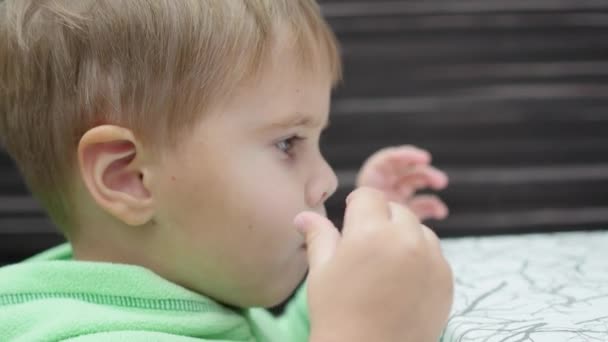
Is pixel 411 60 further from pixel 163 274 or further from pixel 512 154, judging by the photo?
pixel 163 274

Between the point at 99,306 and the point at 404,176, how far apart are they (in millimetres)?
549

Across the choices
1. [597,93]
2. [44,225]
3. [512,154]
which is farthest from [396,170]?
[44,225]

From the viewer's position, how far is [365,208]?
2.24 feet

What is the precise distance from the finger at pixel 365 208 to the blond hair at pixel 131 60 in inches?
6.7

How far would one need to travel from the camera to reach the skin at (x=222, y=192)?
772 millimetres

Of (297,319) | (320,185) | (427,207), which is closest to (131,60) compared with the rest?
(320,185)

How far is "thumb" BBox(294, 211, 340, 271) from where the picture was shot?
67cm

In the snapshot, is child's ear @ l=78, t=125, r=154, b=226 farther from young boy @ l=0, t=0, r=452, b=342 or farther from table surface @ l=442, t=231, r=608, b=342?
table surface @ l=442, t=231, r=608, b=342

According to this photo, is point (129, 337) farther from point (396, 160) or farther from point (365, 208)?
point (396, 160)

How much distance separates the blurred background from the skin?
2.49ft

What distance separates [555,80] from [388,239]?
41.9 inches

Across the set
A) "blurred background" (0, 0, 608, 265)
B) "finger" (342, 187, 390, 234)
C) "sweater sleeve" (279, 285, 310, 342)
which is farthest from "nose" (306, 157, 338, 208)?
"blurred background" (0, 0, 608, 265)

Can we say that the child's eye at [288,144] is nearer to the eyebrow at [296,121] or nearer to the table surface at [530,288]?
the eyebrow at [296,121]

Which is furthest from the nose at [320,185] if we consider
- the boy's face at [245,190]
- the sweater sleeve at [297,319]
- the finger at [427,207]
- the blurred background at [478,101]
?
the blurred background at [478,101]
